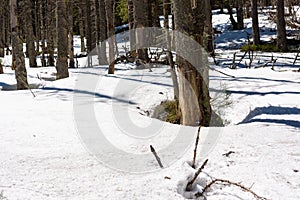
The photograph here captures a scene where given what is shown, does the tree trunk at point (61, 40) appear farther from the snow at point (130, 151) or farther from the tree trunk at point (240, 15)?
the tree trunk at point (240, 15)

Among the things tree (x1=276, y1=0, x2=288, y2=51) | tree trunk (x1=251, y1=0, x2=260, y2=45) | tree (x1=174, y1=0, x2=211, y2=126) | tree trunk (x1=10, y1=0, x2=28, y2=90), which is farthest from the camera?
tree trunk (x1=251, y1=0, x2=260, y2=45)

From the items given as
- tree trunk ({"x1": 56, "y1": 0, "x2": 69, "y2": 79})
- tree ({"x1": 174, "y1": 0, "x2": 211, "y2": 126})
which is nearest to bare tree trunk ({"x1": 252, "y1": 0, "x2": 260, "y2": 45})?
tree trunk ({"x1": 56, "y1": 0, "x2": 69, "y2": 79})

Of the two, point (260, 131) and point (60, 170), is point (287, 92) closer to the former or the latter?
point (260, 131)

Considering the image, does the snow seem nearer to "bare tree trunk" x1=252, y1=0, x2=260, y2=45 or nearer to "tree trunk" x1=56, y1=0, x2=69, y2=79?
"tree trunk" x1=56, y1=0, x2=69, y2=79

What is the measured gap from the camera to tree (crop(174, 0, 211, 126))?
16.5 feet

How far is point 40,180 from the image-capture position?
8.22 ft

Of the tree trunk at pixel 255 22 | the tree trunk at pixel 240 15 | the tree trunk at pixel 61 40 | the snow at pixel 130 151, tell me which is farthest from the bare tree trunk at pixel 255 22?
the snow at pixel 130 151

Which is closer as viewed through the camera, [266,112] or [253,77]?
[266,112]

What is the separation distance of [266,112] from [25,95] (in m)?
4.32

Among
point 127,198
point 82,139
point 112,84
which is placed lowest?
point 127,198

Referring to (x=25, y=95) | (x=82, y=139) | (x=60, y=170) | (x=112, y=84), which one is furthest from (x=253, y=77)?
(x=60, y=170)

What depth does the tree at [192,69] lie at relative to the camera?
16.5ft

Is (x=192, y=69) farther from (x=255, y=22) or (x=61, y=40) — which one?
(x=255, y=22)

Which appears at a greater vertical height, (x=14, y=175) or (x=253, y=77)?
(x=253, y=77)
